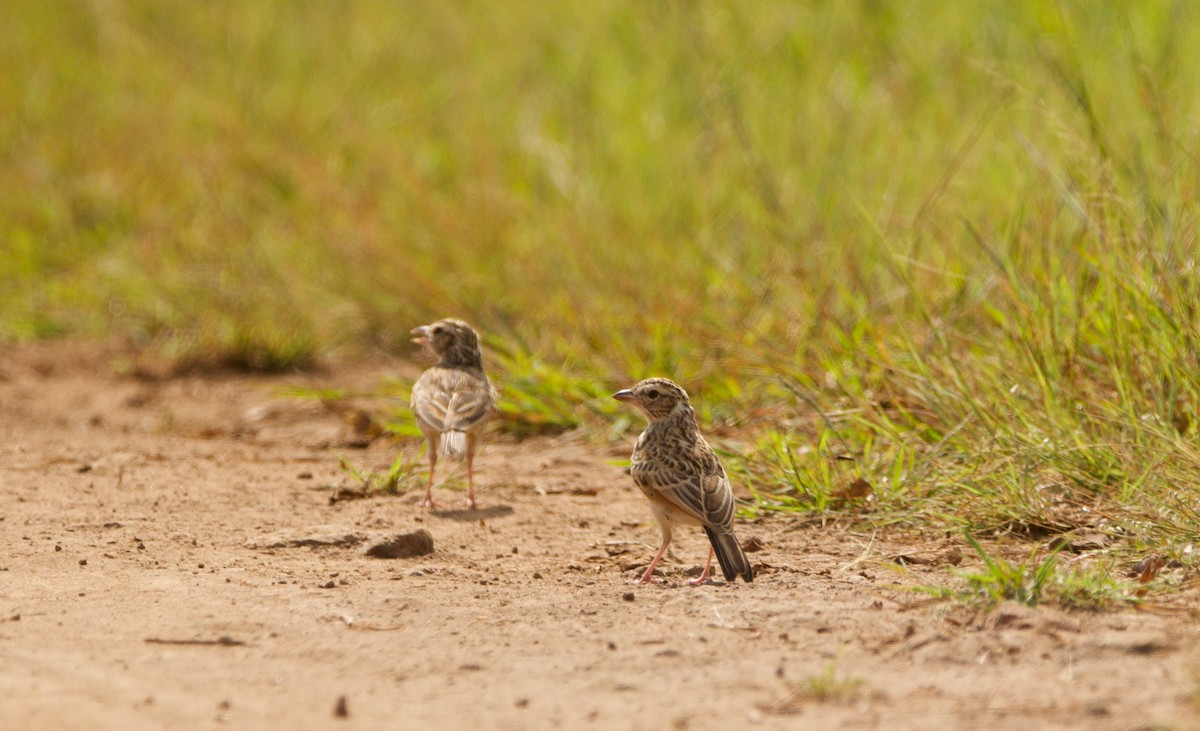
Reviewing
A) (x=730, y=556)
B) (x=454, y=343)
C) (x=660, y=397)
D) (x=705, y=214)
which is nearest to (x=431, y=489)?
(x=454, y=343)

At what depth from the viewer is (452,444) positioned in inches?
244

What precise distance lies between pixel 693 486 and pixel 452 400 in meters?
1.75

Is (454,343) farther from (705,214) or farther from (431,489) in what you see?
(705,214)

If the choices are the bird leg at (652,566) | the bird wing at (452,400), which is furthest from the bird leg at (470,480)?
the bird leg at (652,566)

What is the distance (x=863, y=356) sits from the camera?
A: 6.59 metres

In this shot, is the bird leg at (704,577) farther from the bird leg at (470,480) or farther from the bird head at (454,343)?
the bird head at (454,343)

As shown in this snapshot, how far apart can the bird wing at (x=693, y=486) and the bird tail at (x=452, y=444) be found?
112cm

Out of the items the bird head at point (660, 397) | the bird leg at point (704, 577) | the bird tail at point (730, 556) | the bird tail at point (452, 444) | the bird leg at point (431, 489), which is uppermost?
the bird head at point (660, 397)

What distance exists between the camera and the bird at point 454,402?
20.8ft

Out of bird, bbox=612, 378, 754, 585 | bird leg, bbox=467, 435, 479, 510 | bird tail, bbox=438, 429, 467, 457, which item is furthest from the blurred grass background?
bird tail, bbox=438, 429, 467, 457

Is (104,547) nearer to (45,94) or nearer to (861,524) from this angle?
(861,524)

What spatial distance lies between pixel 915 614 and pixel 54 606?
2.54 m

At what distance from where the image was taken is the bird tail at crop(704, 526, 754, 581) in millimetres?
4836

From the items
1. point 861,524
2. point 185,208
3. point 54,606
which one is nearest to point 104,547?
point 54,606
